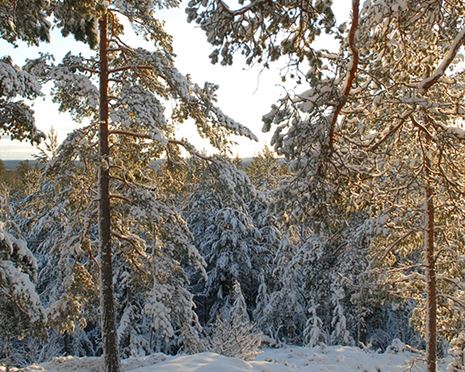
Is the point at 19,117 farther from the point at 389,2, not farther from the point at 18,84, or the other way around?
the point at 389,2

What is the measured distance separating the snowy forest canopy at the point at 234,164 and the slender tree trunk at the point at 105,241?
0.09ft

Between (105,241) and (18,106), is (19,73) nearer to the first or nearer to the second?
(18,106)

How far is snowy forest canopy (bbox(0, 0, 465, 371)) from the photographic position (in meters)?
4.60

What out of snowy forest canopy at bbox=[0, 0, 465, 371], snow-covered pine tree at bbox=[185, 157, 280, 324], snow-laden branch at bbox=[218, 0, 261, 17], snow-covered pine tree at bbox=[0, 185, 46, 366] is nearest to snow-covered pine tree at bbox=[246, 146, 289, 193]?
snow-covered pine tree at bbox=[185, 157, 280, 324]

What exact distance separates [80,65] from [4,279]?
420 centimetres

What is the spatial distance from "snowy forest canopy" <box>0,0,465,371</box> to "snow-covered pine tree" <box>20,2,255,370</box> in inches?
1.4

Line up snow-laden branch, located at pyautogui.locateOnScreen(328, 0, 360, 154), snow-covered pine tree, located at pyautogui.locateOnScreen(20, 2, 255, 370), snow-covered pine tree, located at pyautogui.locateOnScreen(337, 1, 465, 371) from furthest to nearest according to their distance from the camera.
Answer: snow-covered pine tree, located at pyautogui.locateOnScreen(20, 2, 255, 370), snow-covered pine tree, located at pyautogui.locateOnScreen(337, 1, 465, 371), snow-laden branch, located at pyautogui.locateOnScreen(328, 0, 360, 154)

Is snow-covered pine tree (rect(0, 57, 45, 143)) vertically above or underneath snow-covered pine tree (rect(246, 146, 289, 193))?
underneath

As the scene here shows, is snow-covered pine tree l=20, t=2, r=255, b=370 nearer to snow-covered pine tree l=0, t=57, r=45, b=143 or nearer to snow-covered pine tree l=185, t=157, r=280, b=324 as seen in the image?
snow-covered pine tree l=0, t=57, r=45, b=143

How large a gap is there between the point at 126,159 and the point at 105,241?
1.78 m

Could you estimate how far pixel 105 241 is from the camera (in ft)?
29.3

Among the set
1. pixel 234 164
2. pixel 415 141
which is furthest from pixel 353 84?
pixel 234 164

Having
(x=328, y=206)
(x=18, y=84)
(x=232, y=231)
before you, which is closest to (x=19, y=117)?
(x=18, y=84)

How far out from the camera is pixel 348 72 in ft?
14.4
